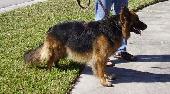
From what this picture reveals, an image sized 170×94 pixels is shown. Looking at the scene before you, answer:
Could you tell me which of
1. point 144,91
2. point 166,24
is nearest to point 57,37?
point 144,91

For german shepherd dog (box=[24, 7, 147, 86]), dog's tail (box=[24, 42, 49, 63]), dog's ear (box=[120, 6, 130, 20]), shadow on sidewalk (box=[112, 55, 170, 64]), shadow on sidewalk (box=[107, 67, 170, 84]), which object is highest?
dog's ear (box=[120, 6, 130, 20])

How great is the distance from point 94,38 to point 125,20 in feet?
1.82

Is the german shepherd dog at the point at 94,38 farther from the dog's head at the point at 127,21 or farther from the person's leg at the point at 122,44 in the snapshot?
the person's leg at the point at 122,44

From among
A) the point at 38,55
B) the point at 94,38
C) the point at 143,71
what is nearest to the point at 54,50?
the point at 38,55

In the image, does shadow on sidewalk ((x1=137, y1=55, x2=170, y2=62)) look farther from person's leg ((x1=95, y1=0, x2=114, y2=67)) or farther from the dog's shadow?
person's leg ((x1=95, y1=0, x2=114, y2=67))

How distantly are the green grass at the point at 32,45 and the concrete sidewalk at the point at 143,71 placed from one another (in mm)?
318

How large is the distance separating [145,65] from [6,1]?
9.16 m

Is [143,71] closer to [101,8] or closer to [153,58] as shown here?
[153,58]

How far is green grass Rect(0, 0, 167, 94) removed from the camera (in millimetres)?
6633

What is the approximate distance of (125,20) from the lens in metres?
6.54

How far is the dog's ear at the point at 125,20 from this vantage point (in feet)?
21.1

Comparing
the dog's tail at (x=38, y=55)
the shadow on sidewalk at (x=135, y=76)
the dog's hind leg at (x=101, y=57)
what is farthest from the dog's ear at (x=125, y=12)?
the dog's tail at (x=38, y=55)

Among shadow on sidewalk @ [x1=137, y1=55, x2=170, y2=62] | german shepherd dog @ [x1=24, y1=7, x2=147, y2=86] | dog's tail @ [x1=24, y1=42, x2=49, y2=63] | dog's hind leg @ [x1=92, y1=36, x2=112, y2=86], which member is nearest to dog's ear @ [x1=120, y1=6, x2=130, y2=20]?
german shepherd dog @ [x1=24, y1=7, x2=147, y2=86]

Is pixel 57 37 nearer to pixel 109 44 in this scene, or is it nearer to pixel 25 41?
pixel 109 44
